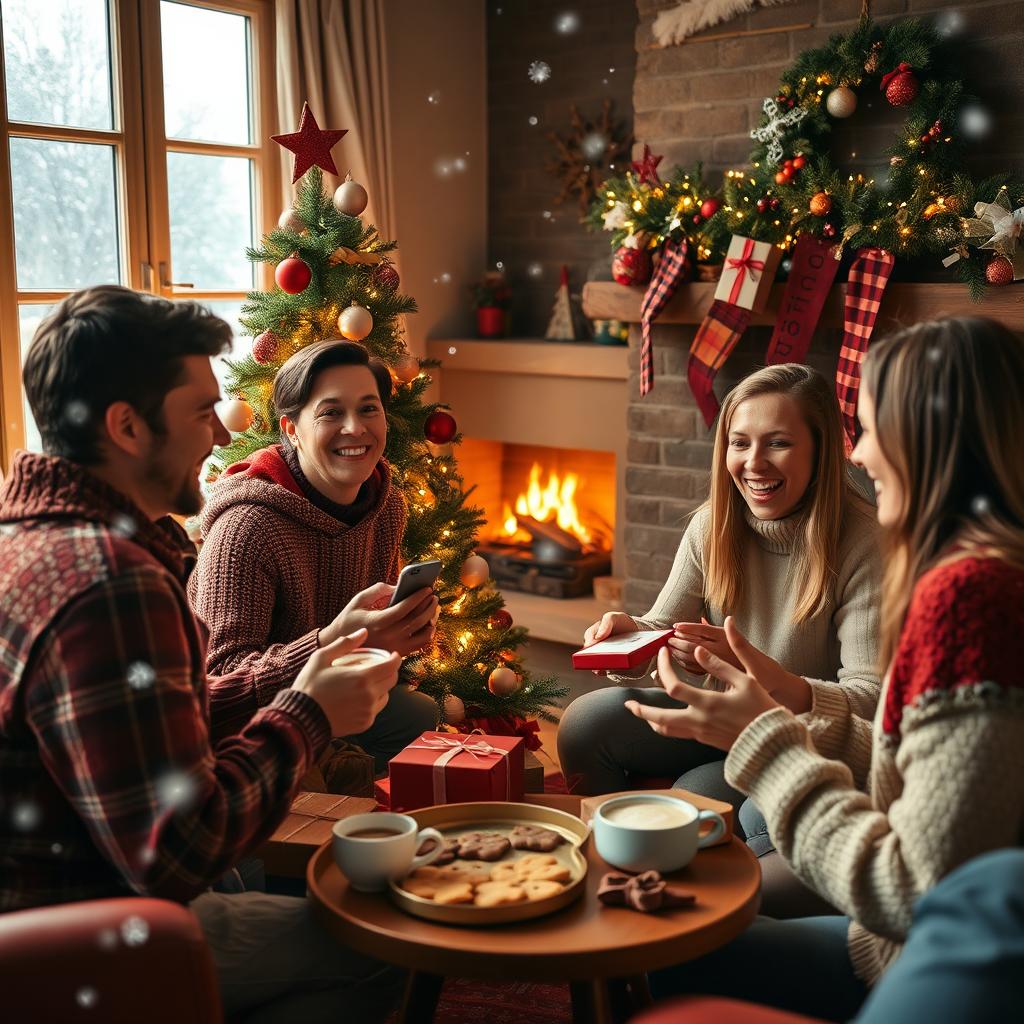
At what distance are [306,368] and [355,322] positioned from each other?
0.35 meters

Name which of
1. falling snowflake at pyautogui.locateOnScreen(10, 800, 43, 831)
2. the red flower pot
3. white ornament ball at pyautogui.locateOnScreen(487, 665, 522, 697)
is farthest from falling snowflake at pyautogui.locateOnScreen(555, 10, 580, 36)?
falling snowflake at pyautogui.locateOnScreen(10, 800, 43, 831)

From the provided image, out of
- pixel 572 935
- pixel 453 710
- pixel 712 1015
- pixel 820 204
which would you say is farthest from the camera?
pixel 820 204

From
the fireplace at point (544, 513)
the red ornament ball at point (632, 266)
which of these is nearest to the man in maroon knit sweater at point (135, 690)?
the red ornament ball at point (632, 266)

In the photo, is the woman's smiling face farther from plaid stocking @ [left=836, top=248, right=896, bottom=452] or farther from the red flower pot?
the red flower pot

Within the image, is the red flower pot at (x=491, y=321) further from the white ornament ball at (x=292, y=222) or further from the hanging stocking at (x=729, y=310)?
the white ornament ball at (x=292, y=222)

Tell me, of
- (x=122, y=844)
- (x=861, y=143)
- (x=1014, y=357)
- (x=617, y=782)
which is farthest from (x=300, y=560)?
(x=861, y=143)

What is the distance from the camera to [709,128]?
11.6ft

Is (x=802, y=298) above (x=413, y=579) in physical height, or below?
above

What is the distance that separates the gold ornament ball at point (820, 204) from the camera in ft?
10.3

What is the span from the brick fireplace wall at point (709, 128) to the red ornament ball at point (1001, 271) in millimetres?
306

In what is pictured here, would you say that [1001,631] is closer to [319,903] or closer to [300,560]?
[319,903]

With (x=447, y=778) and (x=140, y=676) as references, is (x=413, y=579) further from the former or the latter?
(x=140, y=676)

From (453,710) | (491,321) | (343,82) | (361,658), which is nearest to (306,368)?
(453,710)

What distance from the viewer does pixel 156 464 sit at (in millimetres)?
1402
